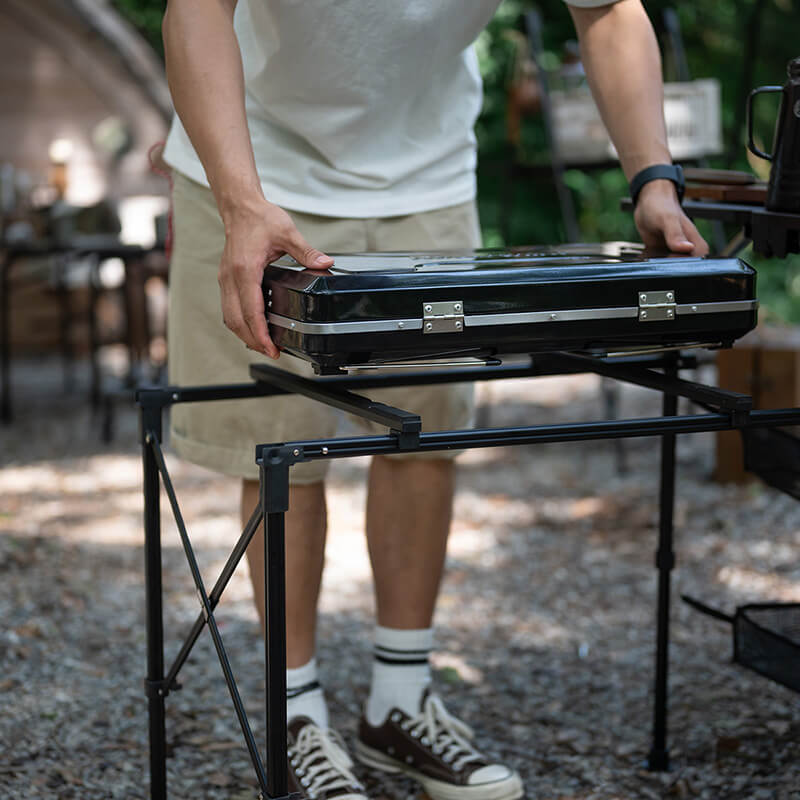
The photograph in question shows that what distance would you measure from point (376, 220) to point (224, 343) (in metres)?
0.25

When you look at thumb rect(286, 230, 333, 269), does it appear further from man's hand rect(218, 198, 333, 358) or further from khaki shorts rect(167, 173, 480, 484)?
khaki shorts rect(167, 173, 480, 484)

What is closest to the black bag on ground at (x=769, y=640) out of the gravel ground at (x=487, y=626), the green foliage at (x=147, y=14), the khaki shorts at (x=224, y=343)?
the gravel ground at (x=487, y=626)

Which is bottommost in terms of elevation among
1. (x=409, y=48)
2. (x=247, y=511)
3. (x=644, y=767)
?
(x=644, y=767)

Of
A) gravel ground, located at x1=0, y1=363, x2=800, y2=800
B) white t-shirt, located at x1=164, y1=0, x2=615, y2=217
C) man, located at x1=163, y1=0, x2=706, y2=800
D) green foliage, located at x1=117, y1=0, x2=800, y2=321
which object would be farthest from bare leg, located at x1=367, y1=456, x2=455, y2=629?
green foliage, located at x1=117, y1=0, x2=800, y2=321

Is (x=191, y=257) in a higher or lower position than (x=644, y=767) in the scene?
higher

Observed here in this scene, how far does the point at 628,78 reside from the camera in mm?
1443

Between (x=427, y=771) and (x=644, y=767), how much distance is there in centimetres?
34

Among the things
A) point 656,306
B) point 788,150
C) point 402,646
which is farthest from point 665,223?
point 402,646

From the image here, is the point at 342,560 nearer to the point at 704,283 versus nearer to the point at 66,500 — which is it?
the point at 66,500

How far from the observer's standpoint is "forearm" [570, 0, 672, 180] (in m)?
1.42

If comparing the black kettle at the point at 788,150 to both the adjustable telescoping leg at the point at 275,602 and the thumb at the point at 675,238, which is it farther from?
the adjustable telescoping leg at the point at 275,602

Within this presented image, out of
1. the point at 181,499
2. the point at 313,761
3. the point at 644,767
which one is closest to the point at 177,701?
the point at 313,761

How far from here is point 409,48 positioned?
1391 mm

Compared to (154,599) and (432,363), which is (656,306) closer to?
(432,363)
